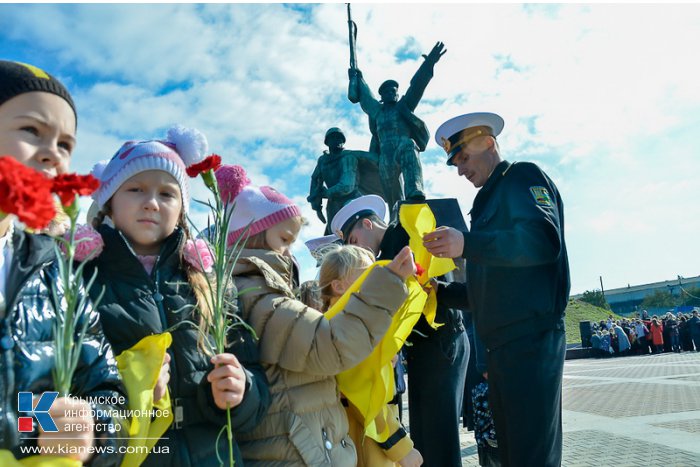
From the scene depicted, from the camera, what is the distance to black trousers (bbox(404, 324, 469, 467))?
308cm

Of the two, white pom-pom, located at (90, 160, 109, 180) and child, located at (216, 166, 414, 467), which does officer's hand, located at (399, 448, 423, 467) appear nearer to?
child, located at (216, 166, 414, 467)

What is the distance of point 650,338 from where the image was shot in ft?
78.7

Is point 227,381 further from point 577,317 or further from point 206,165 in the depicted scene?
point 577,317

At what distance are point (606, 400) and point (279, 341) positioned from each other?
25.9 ft

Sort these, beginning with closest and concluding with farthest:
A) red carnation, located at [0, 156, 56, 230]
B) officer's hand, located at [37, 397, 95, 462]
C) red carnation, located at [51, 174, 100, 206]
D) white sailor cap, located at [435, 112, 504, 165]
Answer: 1. red carnation, located at [0, 156, 56, 230]
2. red carnation, located at [51, 174, 100, 206]
3. officer's hand, located at [37, 397, 95, 462]
4. white sailor cap, located at [435, 112, 504, 165]

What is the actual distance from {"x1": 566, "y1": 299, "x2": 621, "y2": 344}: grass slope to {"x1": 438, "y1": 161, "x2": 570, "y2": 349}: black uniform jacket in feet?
102

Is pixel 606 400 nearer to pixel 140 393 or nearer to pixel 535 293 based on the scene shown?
pixel 535 293

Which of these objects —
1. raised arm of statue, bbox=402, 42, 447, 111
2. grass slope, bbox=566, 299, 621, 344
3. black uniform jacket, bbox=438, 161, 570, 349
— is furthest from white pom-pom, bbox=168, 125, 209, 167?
grass slope, bbox=566, 299, 621, 344

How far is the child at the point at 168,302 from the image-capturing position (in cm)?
159

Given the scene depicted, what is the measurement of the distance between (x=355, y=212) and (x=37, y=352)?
2.69m

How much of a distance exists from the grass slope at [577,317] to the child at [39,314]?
108 feet

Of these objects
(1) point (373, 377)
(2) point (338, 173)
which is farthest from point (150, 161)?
(2) point (338, 173)

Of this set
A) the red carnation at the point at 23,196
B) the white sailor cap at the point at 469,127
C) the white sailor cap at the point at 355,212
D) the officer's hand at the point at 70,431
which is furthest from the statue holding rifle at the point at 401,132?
the red carnation at the point at 23,196

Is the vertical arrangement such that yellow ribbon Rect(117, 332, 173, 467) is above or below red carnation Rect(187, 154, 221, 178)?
below
